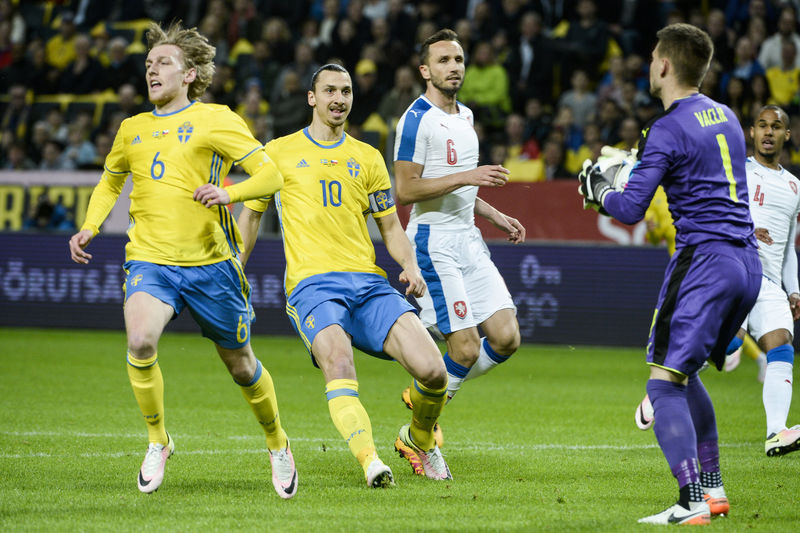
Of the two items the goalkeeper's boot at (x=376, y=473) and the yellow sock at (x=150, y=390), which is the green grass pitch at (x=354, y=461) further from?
the yellow sock at (x=150, y=390)

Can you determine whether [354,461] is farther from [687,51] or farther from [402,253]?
[687,51]

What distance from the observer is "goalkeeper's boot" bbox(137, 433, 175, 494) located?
5.77 m

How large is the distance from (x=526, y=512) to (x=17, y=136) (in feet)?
52.6

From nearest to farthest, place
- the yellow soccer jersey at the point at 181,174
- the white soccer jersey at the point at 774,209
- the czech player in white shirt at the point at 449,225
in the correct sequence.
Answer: the yellow soccer jersey at the point at 181,174, the czech player in white shirt at the point at 449,225, the white soccer jersey at the point at 774,209

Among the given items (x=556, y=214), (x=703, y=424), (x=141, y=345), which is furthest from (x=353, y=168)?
(x=556, y=214)

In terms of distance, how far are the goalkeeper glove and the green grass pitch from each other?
4.89ft

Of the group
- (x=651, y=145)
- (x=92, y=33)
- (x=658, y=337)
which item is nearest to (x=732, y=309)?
(x=658, y=337)

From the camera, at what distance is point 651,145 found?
5098mm

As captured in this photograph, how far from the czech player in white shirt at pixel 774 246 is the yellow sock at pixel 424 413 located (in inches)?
102

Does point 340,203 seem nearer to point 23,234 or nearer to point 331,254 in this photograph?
point 331,254

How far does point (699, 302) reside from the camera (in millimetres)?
5070

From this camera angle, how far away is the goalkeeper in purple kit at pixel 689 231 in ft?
16.6

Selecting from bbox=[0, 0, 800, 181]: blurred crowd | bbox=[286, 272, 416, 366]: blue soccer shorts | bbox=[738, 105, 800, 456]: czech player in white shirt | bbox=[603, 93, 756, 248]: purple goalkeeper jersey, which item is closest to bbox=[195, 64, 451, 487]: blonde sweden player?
bbox=[286, 272, 416, 366]: blue soccer shorts

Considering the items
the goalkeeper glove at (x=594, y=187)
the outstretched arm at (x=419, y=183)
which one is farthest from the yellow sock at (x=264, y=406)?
the goalkeeper glove at (x=594, y=187)
